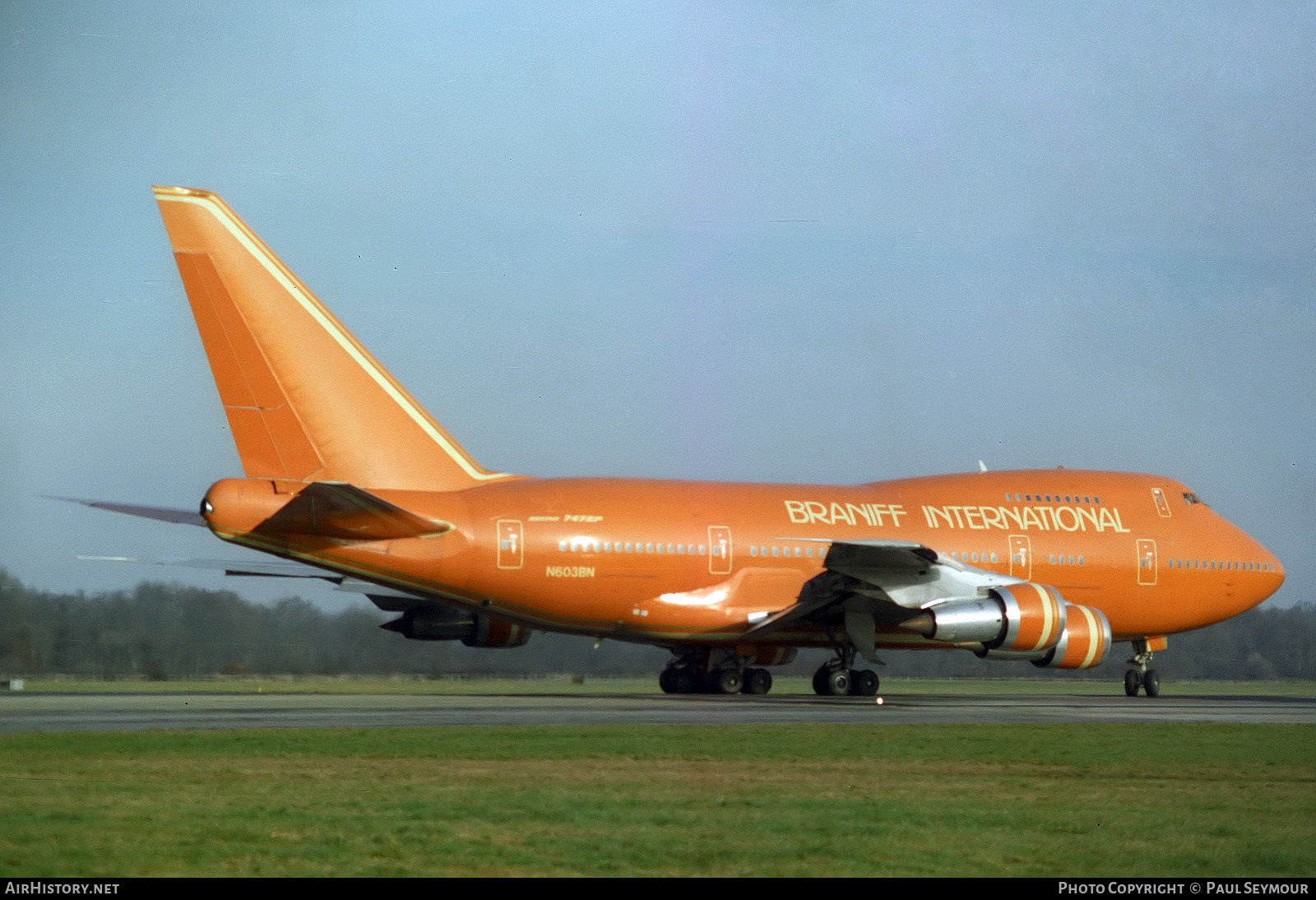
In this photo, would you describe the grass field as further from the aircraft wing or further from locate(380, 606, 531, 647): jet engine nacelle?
locate(380, 606, 531, 647): jet engine nacelle

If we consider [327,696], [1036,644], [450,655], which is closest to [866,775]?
[1036,644]

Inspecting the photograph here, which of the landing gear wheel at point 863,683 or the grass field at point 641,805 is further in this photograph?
the landing gear wheel at point 863,683

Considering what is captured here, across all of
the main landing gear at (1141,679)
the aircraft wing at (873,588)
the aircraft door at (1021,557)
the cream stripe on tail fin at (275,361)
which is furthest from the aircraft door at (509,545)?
the main landing gear at (1141,679)

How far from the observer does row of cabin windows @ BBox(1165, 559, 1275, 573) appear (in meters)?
32.6

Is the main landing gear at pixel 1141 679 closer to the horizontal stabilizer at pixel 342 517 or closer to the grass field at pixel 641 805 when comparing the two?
the grass field at pixel 641 805

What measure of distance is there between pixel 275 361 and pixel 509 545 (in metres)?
5.23

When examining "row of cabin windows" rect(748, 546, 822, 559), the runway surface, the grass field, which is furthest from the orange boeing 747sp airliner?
the grass field

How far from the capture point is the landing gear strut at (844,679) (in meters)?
28.6

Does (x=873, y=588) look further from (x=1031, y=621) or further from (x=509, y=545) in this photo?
(x=509, y=545)

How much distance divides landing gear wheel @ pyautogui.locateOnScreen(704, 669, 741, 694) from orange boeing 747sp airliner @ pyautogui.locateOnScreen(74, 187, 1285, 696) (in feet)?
0.12

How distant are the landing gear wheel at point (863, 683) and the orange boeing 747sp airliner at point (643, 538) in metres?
0.05

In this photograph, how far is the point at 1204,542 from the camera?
33.2 m

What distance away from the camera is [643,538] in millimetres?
27859

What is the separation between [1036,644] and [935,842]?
17.7 metres
